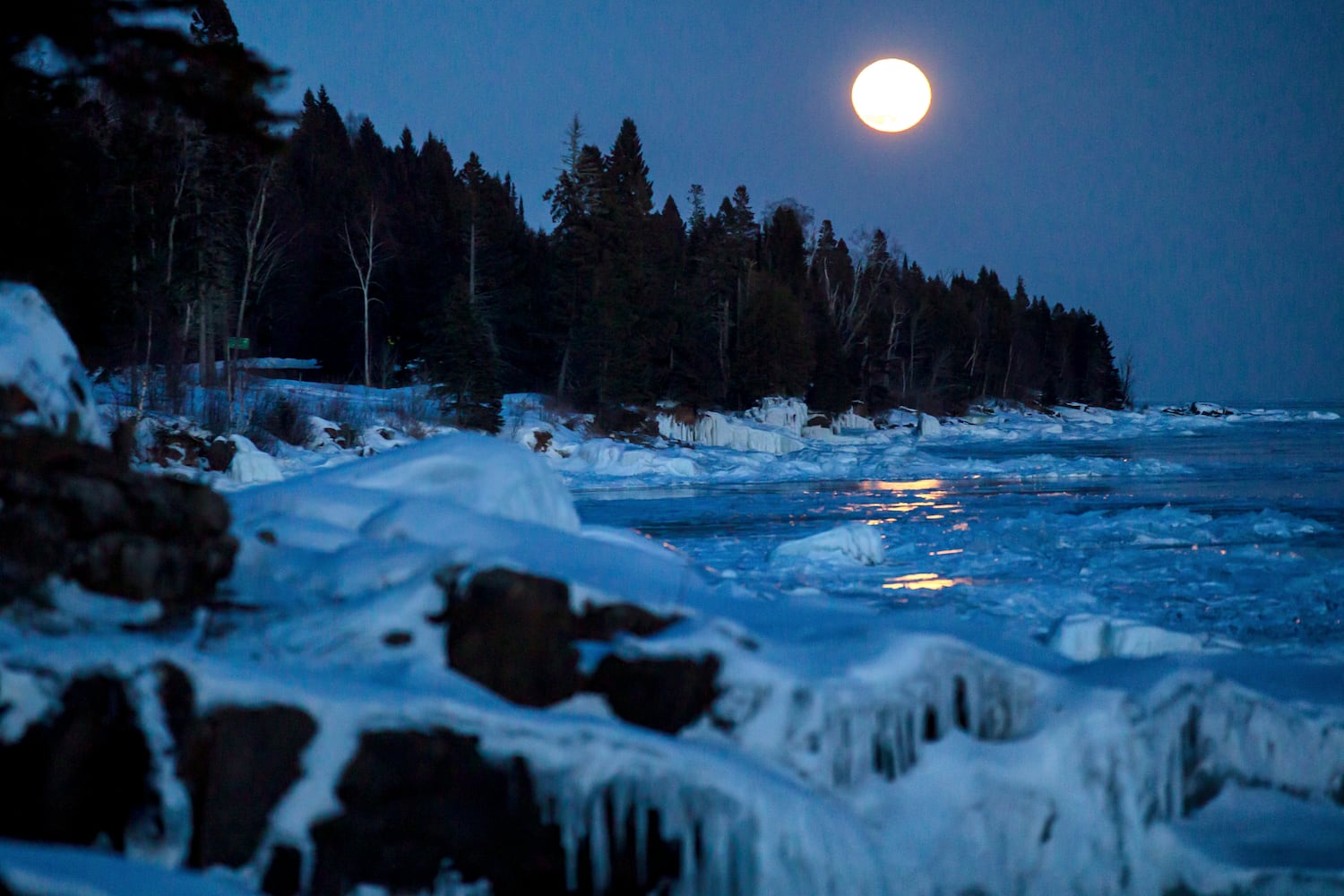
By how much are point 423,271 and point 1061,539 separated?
1450 inches

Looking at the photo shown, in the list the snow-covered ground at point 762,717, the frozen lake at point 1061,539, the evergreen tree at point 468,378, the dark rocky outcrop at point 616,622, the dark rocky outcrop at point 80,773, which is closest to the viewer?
the dark rocky outcrop at point 80,773

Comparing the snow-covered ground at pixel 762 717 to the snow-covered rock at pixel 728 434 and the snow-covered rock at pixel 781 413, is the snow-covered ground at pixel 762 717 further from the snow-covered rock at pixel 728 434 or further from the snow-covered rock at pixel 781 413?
the snow-covered rock at pixel 781 413

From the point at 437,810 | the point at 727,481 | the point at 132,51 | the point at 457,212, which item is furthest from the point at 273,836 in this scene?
the point at 457,212

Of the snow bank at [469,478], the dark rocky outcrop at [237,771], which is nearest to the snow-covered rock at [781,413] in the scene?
the snow bank at [469,478]

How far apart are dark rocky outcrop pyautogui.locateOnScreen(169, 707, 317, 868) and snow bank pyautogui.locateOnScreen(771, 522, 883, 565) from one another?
7.95 metres

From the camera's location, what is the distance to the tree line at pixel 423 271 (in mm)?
7522

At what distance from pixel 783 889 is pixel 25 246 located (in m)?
5.82

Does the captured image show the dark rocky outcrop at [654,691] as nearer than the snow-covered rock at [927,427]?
Yes

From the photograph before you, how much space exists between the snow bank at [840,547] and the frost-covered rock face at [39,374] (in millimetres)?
7797

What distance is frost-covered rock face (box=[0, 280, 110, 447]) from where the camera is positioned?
434 cm

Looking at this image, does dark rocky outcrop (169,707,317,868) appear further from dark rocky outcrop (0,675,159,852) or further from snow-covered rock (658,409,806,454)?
snow-covered rock (658,409,806,454)

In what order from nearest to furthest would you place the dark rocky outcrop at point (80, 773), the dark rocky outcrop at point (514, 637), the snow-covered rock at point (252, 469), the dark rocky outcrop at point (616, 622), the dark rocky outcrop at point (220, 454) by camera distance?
the dark rocky outcrop at point (80, 773) → the dark rocky outcrop at point (514, 637) → the dark rocky outcrop at point (616, 622) → the snow-covered rock at point (252, 469) → the dark rocky outcrop at point (220, 454)

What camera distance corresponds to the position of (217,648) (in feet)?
13.2

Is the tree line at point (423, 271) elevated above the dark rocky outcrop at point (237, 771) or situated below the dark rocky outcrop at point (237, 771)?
above
